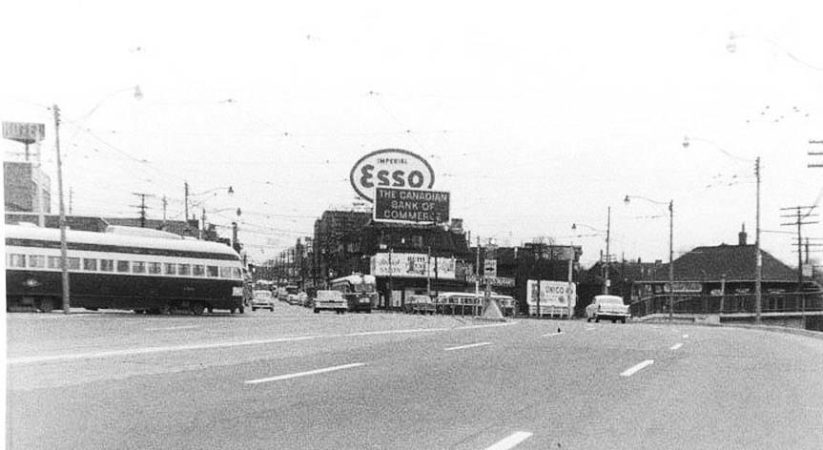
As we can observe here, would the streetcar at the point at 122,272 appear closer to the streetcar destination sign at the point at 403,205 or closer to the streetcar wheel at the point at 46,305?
the streetcar wheel at the point at 46,305

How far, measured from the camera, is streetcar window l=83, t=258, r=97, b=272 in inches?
1371

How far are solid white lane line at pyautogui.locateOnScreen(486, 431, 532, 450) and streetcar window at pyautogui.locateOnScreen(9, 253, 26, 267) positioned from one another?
102 feet

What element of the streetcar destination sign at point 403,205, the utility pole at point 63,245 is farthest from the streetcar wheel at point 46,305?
the streetcar destination sign at point 403,205

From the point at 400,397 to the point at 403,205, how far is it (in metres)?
21.2

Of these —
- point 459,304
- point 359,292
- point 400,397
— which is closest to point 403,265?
point 459,304

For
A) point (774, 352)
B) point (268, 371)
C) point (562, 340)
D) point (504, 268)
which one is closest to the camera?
point (268, 371)

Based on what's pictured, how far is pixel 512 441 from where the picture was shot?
23.1ft

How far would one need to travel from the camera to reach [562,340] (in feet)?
65.1

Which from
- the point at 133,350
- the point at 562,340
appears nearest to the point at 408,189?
the point at 562,340

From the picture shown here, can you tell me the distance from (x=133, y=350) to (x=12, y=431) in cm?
Answer: 768

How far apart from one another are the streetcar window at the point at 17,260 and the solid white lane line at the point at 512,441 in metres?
31.0

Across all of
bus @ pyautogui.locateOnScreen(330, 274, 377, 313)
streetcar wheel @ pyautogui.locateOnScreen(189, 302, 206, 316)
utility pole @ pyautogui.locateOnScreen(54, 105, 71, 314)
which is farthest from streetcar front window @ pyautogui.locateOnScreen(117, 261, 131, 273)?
bus @ pyautogui.locateOnScreen(330, 274, 377, 313)

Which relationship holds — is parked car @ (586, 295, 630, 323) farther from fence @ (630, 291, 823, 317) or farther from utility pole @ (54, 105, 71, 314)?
utility pole @ (54, 105, 71, 314)

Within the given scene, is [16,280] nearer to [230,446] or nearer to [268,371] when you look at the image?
[268,371]
